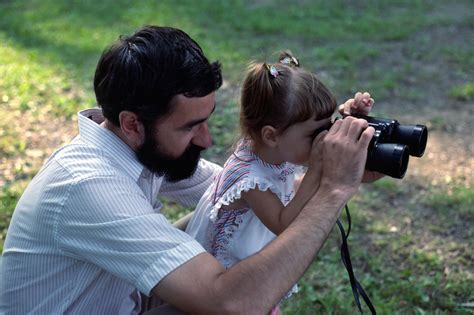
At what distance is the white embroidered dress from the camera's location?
7.90 feet

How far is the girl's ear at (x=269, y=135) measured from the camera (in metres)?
2.37

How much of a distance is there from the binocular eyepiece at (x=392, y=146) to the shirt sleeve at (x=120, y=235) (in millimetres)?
646

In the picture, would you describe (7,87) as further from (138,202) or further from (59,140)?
(138,202)

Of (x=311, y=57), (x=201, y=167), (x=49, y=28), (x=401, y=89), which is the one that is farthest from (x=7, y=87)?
(x=201, y=167)

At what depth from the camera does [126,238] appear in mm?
1955

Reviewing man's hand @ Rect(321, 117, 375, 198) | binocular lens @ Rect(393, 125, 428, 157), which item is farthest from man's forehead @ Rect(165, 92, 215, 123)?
binocular lens @ Rect(393, 125, 428, 157)

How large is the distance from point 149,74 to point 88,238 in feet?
1.78

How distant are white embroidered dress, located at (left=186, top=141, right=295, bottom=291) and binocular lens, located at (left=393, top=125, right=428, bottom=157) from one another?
16.3 inches

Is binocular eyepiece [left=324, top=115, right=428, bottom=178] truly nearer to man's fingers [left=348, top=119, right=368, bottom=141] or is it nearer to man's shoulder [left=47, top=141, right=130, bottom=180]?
man's fingers [left=348, top=119, right=368, bottom=141]

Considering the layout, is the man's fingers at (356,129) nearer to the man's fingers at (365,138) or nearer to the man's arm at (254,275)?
the man's fingers at (365,138)

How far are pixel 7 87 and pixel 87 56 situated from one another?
112 cm

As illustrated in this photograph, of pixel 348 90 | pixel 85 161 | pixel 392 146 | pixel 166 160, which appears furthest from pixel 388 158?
pixel 348 90

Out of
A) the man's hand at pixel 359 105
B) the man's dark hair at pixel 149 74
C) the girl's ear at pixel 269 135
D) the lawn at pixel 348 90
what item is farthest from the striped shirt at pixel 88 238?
the lawn at pixel 348 90

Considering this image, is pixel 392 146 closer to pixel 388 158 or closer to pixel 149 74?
pixel 388 158
